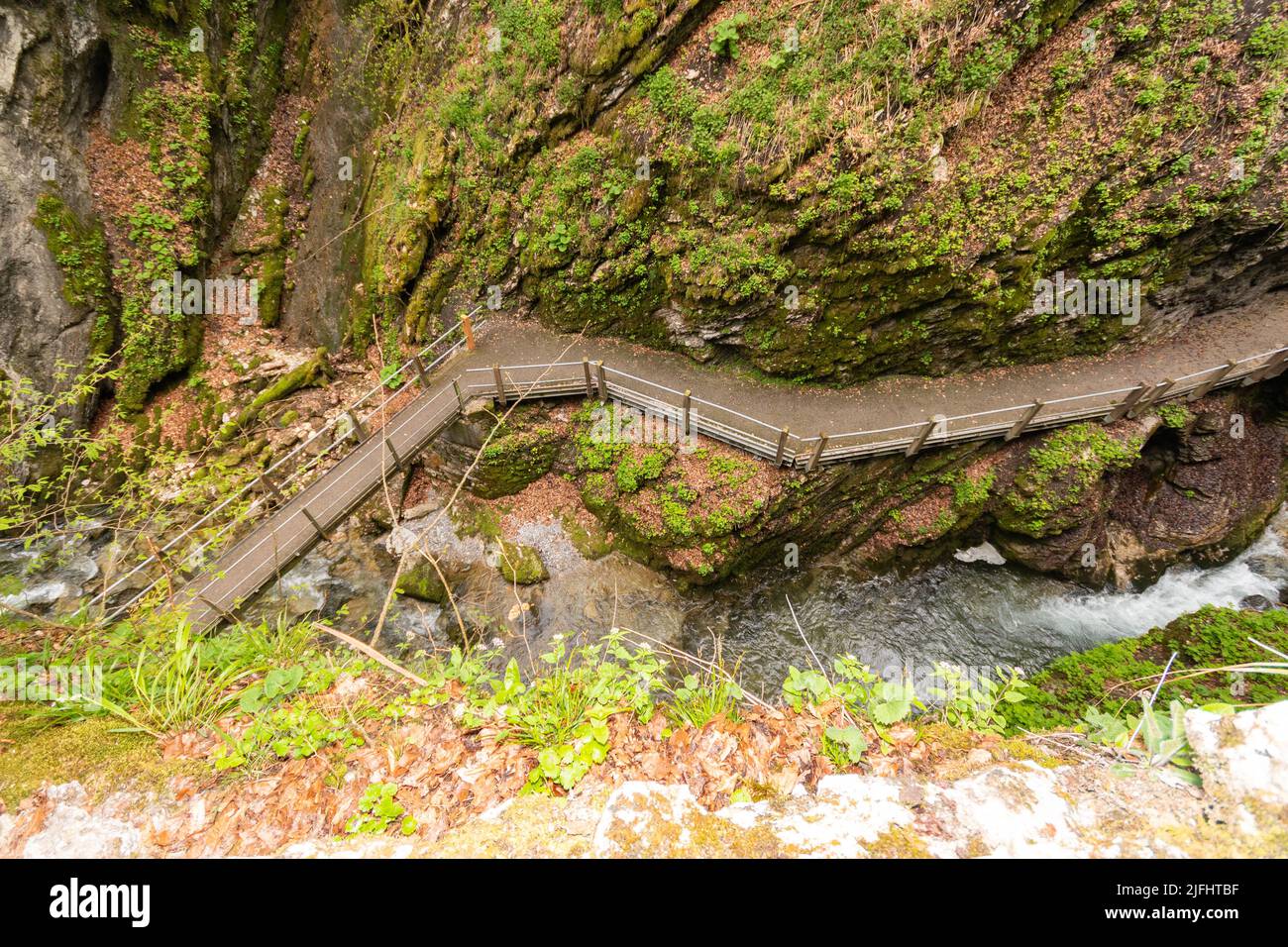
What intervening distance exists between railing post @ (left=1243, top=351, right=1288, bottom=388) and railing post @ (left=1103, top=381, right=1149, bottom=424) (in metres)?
2.04

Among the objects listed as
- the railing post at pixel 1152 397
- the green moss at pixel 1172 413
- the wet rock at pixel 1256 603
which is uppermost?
the railing post at pixel 1152 397

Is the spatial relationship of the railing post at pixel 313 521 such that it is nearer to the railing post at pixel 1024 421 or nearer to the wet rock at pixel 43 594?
the wet rock at pixel 43 594

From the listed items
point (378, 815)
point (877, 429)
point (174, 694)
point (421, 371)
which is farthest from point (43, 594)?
point (877, 429)

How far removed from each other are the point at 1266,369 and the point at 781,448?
366 inches

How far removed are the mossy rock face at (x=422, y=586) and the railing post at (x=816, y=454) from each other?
7.11 m

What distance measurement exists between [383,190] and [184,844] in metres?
11.7

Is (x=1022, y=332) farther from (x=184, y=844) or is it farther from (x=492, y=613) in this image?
(x=184, y=844)

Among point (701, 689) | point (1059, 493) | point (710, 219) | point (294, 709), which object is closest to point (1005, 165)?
point (710, 219)

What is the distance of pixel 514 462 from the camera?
9.26 m

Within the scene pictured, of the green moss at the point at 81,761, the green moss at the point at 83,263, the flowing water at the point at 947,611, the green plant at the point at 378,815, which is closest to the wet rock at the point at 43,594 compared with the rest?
the green moss at the point at 83,263

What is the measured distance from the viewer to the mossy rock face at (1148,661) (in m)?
7.03

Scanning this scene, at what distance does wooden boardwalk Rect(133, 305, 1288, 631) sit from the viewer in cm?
770

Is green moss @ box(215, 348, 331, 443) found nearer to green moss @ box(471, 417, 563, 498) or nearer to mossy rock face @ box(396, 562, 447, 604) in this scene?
green moss @ box(471, 417, 563, 498)

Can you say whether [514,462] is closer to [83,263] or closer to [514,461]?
[514,461]
